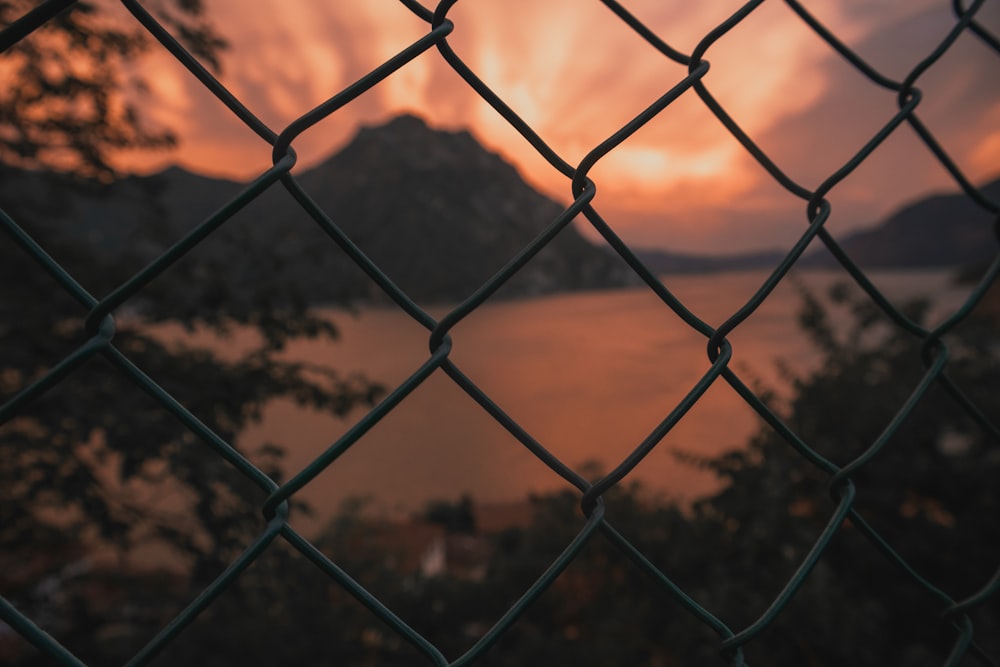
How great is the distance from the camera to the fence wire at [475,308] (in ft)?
1.46

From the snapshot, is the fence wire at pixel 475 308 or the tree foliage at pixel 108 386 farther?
the tree foliage at pixel 108 386

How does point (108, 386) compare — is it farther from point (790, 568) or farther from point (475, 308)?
point (790, 568)

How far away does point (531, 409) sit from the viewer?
95.2 feet

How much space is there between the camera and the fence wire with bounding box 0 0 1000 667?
45 centimetres

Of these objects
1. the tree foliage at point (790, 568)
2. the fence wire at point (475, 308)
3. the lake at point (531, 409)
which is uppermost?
the lake at point (531, 409)

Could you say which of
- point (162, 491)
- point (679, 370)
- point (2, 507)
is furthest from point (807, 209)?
point (679, 370)

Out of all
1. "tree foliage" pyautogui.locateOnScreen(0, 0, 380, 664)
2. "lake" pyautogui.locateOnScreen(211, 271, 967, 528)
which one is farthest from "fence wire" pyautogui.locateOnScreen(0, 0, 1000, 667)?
"lake" pyautogui.locateOnScreen(211, 271, 967, 528)

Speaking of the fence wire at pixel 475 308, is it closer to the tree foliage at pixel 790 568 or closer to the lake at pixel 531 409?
the tree foliage at pixel 790 568

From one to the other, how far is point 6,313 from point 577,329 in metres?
40.2

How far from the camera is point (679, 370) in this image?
30281 millimetres

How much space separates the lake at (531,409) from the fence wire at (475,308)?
9.71m

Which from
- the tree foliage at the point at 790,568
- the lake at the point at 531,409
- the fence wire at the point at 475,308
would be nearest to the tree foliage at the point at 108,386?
the tree foliage at the point at 790,568

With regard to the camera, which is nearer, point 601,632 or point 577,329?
point 601,632

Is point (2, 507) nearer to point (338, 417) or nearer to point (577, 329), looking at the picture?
point (338, 417)
